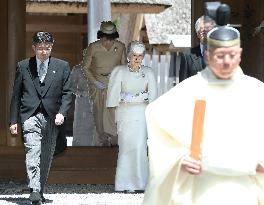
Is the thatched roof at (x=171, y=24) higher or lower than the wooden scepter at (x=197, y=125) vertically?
lower

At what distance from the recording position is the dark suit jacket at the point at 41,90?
8.87 meters

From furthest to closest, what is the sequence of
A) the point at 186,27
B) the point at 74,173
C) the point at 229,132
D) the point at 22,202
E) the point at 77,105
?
the point at 186,27 < the point at 77,105 < the point at 74,173 < the point at 22,202 < the point at 229,132

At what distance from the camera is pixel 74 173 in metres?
11.1

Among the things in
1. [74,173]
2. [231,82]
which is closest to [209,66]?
Result: [231,82]

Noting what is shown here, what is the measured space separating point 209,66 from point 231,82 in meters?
0.14

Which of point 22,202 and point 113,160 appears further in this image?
point 113,160

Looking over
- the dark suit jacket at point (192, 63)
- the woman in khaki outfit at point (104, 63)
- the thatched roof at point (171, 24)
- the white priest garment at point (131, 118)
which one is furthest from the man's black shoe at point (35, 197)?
the thatched roof at point (171, 24)

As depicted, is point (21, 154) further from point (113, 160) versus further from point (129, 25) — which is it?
point (129, 25)

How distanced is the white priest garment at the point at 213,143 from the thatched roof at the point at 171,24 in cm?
1972

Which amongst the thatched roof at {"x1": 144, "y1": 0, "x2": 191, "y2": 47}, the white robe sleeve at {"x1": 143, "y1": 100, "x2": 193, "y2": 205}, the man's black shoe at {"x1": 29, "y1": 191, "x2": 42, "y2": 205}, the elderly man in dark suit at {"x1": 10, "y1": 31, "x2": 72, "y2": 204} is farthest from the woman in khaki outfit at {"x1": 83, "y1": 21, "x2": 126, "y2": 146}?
the thatched roof at {"x1": 144, "y1": 0, "x2": 191, "y2": 47}

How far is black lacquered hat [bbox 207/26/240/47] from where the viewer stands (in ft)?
16.3

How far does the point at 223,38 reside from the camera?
497 centimetres

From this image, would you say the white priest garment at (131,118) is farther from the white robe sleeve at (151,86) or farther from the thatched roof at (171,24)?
the thatched roof at (171,24)

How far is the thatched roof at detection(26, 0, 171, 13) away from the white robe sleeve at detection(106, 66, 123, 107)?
27.9 feet
